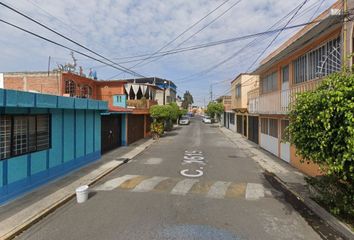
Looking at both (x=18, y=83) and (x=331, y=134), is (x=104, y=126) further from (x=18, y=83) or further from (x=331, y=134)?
(x=331, y=134)

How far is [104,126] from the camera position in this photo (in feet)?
53.1

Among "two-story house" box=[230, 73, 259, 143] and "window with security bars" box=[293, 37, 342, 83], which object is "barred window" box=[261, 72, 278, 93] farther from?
"two-story house" box=[230, 73, 259, 143]

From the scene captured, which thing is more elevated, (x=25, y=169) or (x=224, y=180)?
(x=25, y=169)

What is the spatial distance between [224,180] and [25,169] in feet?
23.0

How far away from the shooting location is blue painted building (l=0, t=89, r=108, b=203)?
718 centimetres

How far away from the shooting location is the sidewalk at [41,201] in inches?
228

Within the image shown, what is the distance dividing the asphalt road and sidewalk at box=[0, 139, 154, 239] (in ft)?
0.85

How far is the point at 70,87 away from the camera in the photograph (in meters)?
19.2

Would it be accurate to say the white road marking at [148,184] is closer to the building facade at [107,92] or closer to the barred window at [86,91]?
the building facade at [107,92]

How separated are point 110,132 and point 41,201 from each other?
33.1 feet

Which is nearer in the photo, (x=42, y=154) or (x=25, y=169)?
(x=25, y=169)

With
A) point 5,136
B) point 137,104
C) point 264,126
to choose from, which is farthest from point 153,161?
point 137,104

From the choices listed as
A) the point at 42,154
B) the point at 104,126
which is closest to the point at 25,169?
the point at 42,154

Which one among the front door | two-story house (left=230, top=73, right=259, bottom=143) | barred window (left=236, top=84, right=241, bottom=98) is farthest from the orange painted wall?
barred window (left=236, top=84, right=241, bottom=98)
